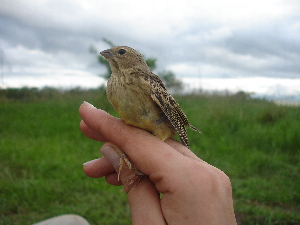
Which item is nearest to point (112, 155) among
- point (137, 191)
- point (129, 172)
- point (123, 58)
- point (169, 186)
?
point (129, 172)

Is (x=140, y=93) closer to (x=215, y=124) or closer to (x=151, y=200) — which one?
(x=151, y=200)

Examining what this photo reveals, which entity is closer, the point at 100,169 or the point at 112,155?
the point at 112,155

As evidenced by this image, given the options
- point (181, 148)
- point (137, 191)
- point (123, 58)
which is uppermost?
point (123, 58)

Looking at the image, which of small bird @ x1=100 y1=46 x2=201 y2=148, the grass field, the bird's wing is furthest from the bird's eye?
the grass field

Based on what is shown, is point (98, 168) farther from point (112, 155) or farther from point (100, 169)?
point (112, 155)

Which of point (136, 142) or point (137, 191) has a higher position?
point (136, 142)

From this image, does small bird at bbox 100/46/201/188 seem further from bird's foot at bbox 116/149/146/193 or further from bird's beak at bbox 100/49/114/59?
bird's beak at bbox 100/49/114/59

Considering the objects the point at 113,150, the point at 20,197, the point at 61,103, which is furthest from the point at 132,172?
the point at 61,103

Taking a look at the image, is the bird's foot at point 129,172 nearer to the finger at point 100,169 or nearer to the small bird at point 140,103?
the small bird at point 140,103
